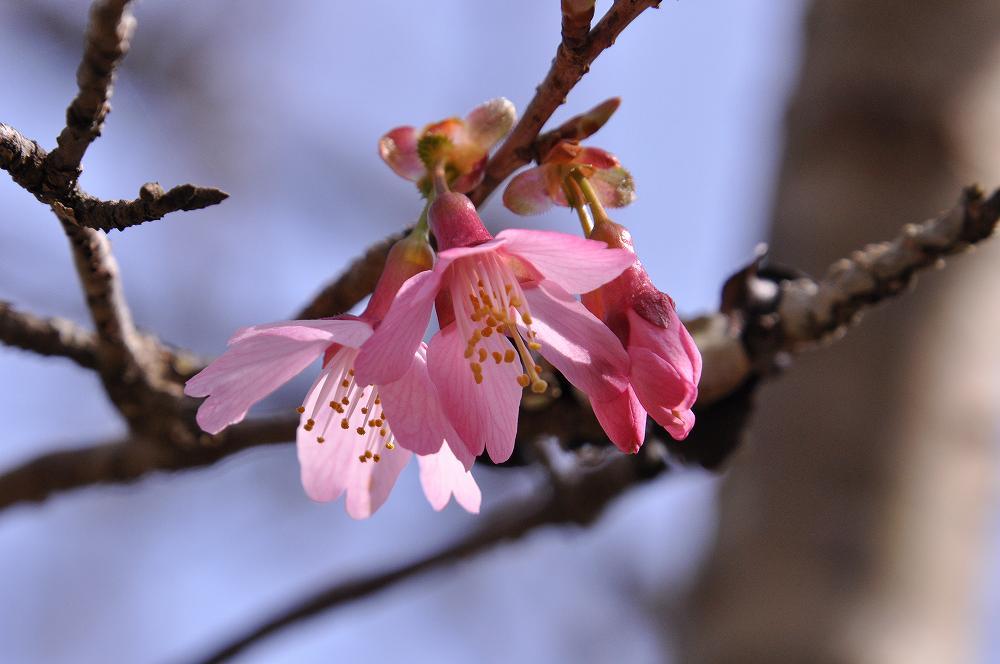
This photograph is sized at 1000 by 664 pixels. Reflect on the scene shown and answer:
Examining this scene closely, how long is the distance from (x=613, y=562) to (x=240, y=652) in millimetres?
2877

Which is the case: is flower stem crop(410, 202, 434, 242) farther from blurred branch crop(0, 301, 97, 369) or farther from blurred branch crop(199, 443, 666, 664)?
blurred branch crop(199, 443, 666, 664)

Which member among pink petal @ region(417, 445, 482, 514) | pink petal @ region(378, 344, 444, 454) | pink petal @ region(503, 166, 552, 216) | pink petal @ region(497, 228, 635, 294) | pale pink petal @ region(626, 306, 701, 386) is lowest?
pink petal @ region(417, 445, 482, 514)

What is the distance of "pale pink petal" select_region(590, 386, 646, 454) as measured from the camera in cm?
Result: 82

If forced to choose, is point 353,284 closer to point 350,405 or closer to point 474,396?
point 350,405

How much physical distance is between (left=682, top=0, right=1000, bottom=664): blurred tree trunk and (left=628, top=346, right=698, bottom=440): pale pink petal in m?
1.23

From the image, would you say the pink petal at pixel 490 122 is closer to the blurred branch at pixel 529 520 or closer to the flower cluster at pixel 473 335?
the flower cluster at pixel 473 335

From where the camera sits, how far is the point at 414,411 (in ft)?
2.75

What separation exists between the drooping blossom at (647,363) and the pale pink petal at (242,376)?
0.28 m

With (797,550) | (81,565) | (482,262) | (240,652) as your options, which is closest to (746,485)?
(797,550)

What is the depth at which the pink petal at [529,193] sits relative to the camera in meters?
0.94

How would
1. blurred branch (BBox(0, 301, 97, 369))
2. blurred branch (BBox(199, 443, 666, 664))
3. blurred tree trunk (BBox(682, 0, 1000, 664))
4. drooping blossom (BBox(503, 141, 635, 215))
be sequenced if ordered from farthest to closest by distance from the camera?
1. blurred tree trunk (BBox(682, 0, 1000, 664))
2. blurred branch (BBox(199, 443, 666, 664))
3. blurred branch (BBox(0, 301, 97, 369))
4. drooping blossom (BBox(503, 141, 635, 215))

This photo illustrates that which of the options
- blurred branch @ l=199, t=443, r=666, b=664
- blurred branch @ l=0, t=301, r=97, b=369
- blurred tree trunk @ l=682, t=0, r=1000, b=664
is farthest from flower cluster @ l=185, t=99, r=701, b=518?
blurred tree trunk @ l=682, t=0, r=1000, b=664

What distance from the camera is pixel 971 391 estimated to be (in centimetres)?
197

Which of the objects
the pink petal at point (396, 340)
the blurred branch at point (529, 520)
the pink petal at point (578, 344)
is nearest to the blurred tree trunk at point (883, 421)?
the blurred branch at point (529, 520)
